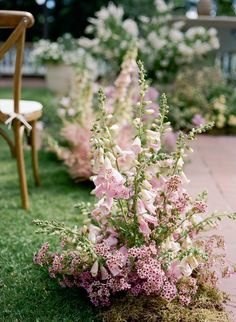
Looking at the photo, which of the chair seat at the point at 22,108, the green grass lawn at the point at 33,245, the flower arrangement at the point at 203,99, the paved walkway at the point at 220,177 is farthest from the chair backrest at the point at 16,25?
the flower arrangement at the point at 203,99

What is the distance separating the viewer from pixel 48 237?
265 cm

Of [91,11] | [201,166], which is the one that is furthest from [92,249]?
[91,11]

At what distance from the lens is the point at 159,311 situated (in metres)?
1.87

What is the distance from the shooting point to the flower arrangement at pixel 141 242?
1860 millimetres

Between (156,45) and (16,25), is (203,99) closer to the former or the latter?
(156,45)

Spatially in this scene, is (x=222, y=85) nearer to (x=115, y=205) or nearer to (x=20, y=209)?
(x=20, y=209)

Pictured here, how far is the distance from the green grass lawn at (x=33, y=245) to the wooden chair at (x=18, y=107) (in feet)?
0.59

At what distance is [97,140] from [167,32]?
178 inches

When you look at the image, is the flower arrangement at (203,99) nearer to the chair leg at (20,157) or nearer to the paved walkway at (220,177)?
the paved walkway at (220,177)

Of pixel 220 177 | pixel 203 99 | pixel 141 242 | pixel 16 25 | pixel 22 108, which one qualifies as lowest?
pixel 220 177

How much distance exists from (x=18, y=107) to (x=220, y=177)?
1485 mm

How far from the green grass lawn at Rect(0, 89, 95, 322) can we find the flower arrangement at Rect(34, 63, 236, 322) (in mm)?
81

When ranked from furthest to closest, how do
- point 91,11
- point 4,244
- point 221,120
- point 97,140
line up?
point 91,11, point 221,120, point 4,244, point 97,140

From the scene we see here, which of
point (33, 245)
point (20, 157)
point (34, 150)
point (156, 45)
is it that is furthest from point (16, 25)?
point (156, 45)
